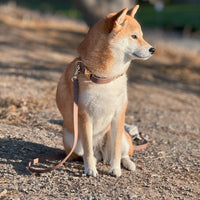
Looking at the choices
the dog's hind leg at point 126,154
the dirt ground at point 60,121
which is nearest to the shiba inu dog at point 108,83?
the dog's hind leg at point 126,154

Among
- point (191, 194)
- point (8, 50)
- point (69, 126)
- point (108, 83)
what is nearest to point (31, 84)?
point (8, 50)

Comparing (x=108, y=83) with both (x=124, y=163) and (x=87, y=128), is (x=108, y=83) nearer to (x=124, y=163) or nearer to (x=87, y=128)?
(x=87, y=128)

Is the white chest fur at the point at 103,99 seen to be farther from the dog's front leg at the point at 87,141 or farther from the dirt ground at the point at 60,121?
the dirt ground at the point at 60,121

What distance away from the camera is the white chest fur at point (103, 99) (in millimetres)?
3008

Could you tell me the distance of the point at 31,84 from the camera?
607 cm

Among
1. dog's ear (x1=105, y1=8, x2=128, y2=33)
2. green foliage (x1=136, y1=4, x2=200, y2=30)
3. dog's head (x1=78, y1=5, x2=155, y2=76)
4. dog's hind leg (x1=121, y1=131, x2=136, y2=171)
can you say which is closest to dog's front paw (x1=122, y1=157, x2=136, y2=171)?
dog's hind leg (x1=121, y1=131, x2=136, y2=171)

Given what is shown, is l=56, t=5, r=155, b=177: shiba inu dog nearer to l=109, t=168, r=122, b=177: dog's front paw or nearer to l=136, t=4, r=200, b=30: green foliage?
l=109, t=168, r=122, b=177: dog's front paw

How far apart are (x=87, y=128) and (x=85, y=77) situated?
0.45m

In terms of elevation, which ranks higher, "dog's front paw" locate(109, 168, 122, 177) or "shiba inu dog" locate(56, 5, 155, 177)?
"shiba inu dog" locate(56, 5, 155, 177)

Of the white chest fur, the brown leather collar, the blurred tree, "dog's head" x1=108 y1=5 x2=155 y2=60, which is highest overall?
→ "dog's head" x1=108 y1=5 x2=155 y2=60

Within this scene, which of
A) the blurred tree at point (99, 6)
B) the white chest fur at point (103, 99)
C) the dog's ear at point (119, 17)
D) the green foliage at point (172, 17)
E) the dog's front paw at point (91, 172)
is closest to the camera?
the dog's ear at point (119, 17)

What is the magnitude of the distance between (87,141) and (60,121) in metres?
1.56

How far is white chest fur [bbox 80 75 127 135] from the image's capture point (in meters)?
3.01

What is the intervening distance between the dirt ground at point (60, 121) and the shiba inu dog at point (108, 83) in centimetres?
32
